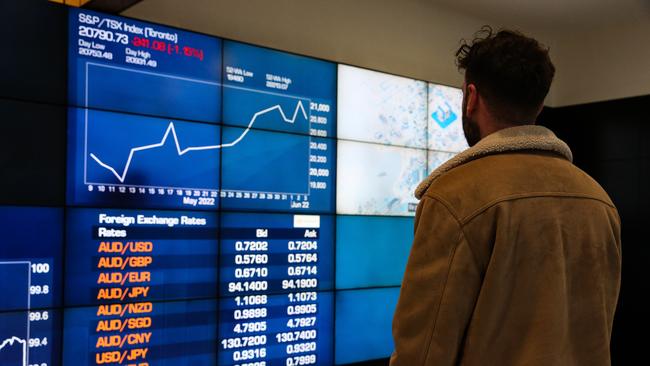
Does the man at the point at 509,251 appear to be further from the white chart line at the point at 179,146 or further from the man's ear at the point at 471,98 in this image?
the white chart line at the point at 179,146

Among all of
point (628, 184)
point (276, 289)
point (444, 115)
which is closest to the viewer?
point (276, 289)

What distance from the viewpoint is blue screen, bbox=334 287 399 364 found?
3660 mm

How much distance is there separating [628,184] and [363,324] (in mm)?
2474

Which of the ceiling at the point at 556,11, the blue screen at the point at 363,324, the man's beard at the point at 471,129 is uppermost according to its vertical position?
the ceiling at the point at 556,11

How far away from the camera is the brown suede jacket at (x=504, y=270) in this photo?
1080 millimetres

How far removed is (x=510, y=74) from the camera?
1188 millimetres

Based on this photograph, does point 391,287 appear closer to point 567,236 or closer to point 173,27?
point 173,27

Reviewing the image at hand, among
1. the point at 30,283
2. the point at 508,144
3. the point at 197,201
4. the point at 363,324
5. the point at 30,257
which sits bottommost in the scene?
the point at 363,324

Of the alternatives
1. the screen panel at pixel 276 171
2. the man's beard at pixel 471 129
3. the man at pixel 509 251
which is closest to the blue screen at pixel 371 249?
the screen panel at pixel 276 171

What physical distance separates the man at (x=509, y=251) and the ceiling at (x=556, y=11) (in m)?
3.40

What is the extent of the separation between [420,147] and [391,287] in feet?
3.14

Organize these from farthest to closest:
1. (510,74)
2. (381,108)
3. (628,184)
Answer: (628,184) < (381,108) < (510,74)

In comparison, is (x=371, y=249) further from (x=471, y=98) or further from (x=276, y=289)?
(x=471, y=98)

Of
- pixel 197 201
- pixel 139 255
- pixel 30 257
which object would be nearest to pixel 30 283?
pixel 30 257
